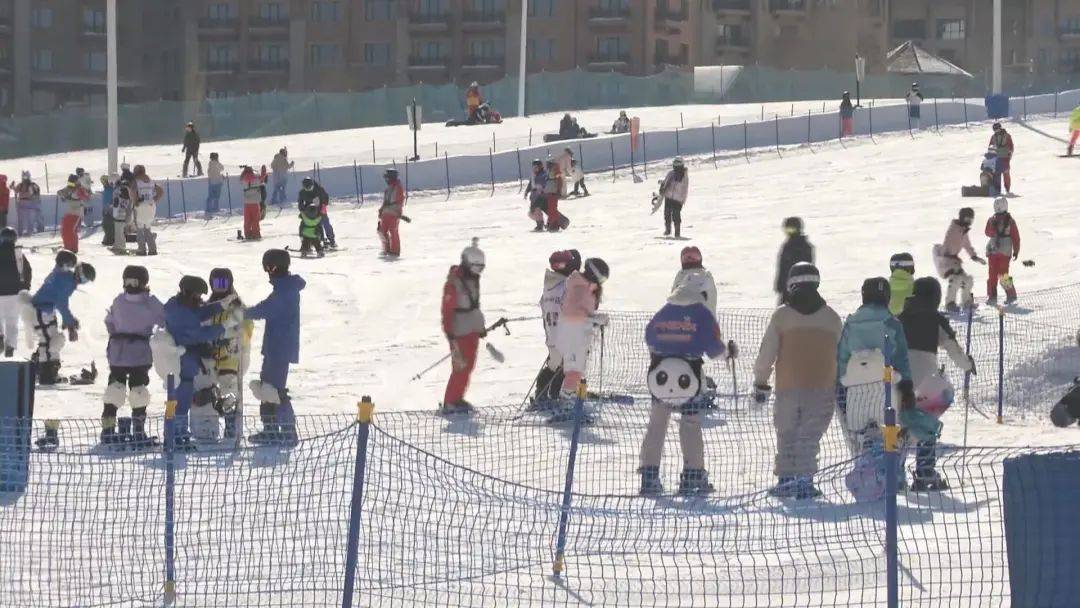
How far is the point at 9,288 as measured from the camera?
16.7 m

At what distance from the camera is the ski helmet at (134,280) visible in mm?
13320

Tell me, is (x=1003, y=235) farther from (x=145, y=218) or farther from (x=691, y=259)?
(x=145, y=218)

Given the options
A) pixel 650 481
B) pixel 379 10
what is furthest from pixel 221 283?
pixel 379 10

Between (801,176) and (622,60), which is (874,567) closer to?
(801,176)

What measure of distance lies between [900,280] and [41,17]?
75.0m

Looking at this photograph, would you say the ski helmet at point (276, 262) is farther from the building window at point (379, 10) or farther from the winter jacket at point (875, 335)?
the building window at point (379, 10)

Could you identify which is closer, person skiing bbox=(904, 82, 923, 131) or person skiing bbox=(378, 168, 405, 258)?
person skiing bbox=(378, 168, 405, 258)

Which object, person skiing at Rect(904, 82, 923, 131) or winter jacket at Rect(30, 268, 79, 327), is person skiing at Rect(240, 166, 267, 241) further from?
person skiing at Rect(904, 82, 923, 131)

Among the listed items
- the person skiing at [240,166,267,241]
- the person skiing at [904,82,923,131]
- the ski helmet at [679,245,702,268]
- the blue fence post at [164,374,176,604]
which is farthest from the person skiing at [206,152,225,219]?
the blue fence post at [164,374,176,604]

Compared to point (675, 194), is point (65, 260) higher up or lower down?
lower down

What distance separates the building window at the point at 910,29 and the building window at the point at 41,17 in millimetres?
40521

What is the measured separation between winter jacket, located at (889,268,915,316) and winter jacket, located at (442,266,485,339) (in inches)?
124

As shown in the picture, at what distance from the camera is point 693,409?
11.3 m

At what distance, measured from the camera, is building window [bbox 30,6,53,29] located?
83750mm
